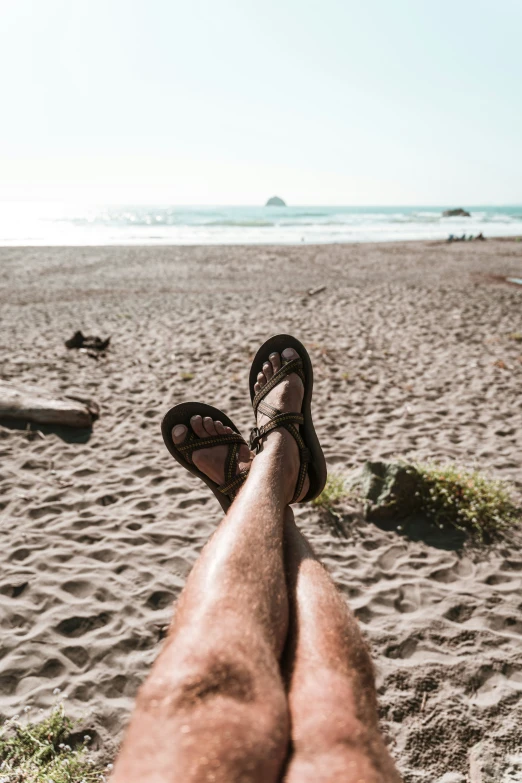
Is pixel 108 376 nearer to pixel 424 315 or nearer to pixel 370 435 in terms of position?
pixel 370 435

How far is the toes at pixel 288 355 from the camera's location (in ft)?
10.9

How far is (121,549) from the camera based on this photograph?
328cm

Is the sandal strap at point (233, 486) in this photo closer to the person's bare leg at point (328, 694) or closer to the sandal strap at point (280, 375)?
the sandal strap at point (280, 375)

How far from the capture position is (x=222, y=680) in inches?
42.3

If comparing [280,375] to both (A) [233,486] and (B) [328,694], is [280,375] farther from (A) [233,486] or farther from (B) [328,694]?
(B) [328,694]

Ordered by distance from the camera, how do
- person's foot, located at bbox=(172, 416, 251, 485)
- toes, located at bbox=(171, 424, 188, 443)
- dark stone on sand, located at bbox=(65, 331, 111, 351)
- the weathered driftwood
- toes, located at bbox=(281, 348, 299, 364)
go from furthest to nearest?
1. dark stone on sand, located at bbox=(65, 331, 111, 351)
2. the weathered driftwood
3. toes, located at bbox=(281, 348, 299, 364)
4. toes, located at bbox=(171, 424, 188, 443)
5. person's foot, located at bbox=(172, 416, 251, 485)

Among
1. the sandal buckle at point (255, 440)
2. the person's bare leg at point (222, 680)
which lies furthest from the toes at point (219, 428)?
the person's bare leg at point (222, 680)

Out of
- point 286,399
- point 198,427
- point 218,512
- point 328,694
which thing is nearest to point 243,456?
point 198,427

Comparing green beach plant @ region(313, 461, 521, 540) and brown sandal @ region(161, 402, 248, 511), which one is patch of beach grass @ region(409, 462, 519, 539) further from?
brown sandal @ region(161, 402, 248, 511)

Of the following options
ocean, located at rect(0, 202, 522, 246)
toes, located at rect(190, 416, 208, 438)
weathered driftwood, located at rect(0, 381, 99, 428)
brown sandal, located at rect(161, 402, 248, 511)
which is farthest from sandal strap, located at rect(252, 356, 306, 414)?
ocean, located at rect(0, 202, 522, 246)

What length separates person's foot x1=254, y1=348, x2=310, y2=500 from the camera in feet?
7.91

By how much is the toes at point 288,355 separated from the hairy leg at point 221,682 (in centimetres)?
181

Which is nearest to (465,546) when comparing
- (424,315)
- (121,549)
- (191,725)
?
(121,549)

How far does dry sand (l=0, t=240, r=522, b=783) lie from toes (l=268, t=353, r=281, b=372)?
3.78 feet
